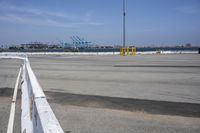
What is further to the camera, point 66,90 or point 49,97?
point 66,90


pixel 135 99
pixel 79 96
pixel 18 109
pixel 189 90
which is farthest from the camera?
pixel 189 90

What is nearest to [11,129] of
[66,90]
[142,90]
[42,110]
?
[42,110]

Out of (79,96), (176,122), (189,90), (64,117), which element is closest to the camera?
(176,122)

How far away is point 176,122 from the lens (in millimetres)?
6633

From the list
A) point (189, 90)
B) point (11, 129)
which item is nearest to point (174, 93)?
point (189, 90)

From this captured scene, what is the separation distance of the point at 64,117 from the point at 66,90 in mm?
4564

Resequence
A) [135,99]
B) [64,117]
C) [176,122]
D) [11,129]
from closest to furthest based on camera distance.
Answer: [11,129] → [176,122] → [64,117] → [135,99]

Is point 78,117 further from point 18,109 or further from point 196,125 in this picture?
point 196,125

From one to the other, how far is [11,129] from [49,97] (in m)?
3.95

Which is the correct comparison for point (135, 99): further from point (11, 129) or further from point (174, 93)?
point (11, 129)

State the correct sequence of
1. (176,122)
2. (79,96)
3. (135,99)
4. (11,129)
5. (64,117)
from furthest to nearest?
(79,96) → (135,99) → (64,117) → (176,122) → (11,129)

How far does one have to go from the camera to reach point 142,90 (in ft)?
37.5

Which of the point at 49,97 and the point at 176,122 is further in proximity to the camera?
the point at 49,97

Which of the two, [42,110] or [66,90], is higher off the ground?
[42,110]
